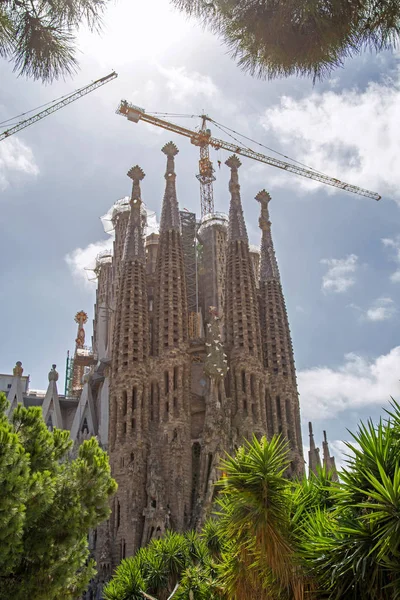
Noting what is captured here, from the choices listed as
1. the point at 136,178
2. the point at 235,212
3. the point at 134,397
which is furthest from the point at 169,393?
the point at 136,178

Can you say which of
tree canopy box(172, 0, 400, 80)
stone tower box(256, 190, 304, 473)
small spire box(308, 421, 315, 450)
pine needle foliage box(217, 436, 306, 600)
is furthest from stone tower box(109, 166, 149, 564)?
tree canopy box(172, 0, 400, 80)

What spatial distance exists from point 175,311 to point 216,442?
8151 millimetres

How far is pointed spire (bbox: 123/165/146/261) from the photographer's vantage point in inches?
1597

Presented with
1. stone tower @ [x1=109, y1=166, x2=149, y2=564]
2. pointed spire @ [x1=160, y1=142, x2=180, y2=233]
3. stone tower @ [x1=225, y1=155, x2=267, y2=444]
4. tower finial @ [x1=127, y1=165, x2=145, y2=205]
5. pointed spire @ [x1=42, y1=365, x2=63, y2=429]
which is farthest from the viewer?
pointed spire @ [x1=42, y1=365, x2=63, y2=429]

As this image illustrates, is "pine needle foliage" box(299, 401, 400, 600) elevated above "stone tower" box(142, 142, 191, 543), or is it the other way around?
"stone tower" box(142, 142, 191, 543)

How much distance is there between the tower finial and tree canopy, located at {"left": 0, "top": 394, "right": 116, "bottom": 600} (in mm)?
30039

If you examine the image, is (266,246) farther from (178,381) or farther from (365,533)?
(365,533)

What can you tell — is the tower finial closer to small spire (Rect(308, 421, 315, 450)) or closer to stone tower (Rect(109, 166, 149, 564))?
stone tower (Rect(109, 166, 149, 564))

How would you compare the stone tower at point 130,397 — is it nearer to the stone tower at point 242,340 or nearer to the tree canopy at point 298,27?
the stone tower at point 242,340

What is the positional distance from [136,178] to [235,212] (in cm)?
687

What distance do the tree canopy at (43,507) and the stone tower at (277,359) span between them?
976 inches

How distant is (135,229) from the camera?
41.5 meters

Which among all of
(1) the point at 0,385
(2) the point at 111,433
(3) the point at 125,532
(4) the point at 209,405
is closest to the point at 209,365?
(4) the point at 209,405

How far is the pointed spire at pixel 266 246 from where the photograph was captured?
43.9m
